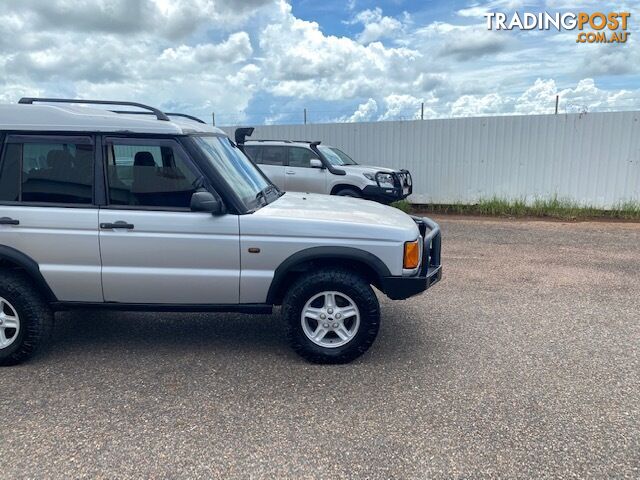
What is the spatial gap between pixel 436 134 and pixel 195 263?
1088 cm

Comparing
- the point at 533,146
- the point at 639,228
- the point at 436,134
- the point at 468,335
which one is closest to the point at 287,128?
the point at 436,134

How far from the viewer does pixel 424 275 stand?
402cm

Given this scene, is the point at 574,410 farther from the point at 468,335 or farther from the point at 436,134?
the point at 436,134

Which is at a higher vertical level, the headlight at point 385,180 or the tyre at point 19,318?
the headlight at point 385,180

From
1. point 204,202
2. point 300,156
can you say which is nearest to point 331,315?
point 204,202

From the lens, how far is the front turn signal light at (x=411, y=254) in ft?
12.7

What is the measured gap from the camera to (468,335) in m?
4.57

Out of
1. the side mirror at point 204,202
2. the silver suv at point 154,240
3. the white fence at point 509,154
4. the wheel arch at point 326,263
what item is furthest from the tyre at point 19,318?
the white fence at point 509,154

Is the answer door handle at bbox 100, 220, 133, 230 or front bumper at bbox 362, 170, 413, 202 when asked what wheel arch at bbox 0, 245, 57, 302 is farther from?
front bumper at bbox 362, 170, 413, 202

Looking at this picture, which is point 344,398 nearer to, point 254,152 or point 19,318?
point 19,318

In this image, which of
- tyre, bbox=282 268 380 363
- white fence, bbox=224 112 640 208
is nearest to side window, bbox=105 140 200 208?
tyre, bbox=282 268 380 363

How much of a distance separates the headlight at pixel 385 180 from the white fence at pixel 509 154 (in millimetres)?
2860

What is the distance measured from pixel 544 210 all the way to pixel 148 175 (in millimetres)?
10795

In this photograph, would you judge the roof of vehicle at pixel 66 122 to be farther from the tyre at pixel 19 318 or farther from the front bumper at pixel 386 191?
the front bumper at pixel 386 191
